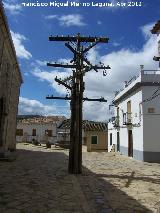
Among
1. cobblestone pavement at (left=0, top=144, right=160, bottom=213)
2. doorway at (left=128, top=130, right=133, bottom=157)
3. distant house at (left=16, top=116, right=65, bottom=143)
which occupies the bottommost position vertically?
cobblestone pavement at (left=0, top=144, right=160, bottom=213)

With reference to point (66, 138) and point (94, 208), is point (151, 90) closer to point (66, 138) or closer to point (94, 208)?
point (94, 208)

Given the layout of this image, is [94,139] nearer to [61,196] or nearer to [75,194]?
[75,194]

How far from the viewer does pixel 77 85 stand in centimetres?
1312

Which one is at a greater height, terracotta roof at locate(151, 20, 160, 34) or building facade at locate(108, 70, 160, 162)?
terracotta roof at locate(151, 20, 160, 34)

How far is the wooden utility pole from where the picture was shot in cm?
1259

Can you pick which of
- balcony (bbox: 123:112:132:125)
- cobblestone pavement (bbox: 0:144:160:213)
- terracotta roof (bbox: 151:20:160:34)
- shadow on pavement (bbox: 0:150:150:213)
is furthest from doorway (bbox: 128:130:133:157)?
shadow on pavement (bbox: 0:150:150:213)

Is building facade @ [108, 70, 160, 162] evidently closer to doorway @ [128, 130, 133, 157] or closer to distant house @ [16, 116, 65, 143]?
doorway @ [128, 130, 133, 157]

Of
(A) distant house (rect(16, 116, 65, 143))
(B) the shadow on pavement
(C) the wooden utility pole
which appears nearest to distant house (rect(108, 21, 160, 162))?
(C) the wooden utility pole

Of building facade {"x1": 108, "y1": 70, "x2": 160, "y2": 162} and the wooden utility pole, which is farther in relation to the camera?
building facade {"x1": 108, "y1": 70, "x2": 160, "y2": 162}

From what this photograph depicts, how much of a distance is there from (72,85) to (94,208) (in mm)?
7401

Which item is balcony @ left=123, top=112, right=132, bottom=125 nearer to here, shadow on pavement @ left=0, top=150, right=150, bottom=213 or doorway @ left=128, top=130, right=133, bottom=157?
doorway @ left=128, top=130, right=133, bottom=157

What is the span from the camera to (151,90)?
65.0 ft

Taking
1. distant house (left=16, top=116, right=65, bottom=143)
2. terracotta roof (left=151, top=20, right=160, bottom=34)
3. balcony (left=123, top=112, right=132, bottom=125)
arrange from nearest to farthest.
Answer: terracotta roof (left=151, top=20, right=160, bottom=34) → balcony (left=123, top=112, right=132, bottom=125) → distant house (left=16, top=116, right=65, bottom=143)

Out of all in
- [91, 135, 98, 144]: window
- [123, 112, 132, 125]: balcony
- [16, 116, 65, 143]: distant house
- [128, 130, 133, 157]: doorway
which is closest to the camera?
[123, 112, 132, 125]: balcony
